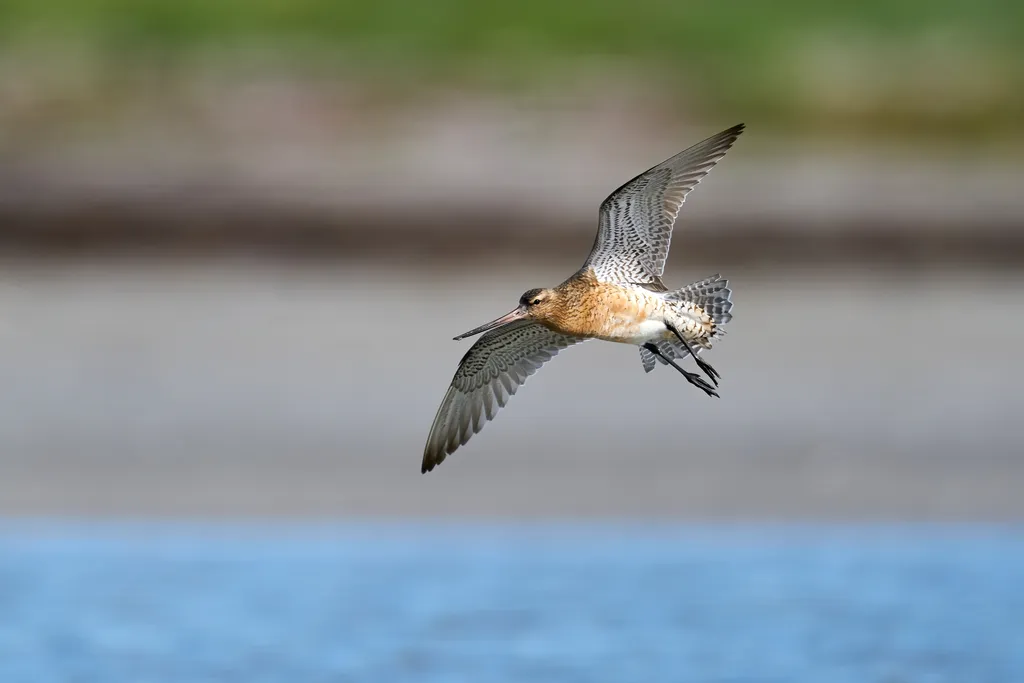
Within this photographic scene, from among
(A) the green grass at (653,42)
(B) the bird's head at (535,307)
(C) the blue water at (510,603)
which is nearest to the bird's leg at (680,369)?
(B) the bird's head at (535,307)

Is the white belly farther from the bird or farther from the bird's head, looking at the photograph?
the bird's head

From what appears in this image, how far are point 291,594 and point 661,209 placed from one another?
261 cm

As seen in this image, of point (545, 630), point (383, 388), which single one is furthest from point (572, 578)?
point (383, 388)

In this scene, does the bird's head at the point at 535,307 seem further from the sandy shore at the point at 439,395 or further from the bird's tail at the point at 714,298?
the sandy shore at the point at 439,395

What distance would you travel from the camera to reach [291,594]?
7.54m

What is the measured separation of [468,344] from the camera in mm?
9695

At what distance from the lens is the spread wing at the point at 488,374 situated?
20.0 ft

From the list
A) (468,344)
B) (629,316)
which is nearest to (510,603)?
(629,316)

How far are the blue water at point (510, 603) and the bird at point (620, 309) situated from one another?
1084 millimetres

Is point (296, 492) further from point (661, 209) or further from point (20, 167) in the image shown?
point (20, 167)

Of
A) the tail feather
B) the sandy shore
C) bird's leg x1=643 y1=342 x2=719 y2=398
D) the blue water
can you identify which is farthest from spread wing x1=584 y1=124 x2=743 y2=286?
the sandy shore

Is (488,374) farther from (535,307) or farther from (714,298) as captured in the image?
(714,298)

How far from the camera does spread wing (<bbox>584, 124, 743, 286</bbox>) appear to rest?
229 inches

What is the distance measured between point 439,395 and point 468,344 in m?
0.57
